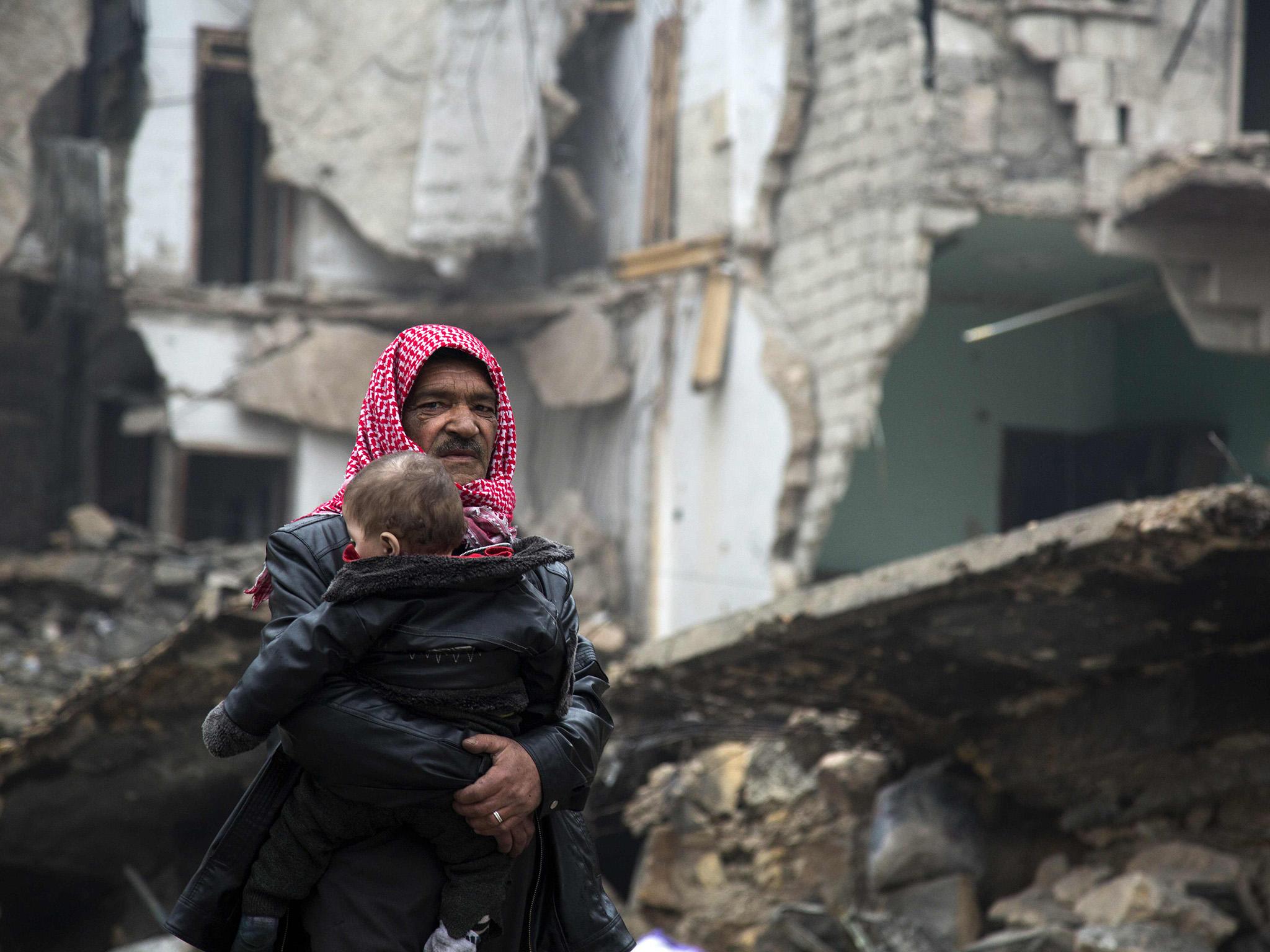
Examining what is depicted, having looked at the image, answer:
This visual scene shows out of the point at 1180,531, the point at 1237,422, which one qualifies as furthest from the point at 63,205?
the point at 1180,531

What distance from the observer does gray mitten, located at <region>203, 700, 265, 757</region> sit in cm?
223

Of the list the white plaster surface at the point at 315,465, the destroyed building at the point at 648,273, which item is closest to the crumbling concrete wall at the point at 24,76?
the destroyed building at the point at 648,273

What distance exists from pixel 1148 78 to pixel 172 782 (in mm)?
7507

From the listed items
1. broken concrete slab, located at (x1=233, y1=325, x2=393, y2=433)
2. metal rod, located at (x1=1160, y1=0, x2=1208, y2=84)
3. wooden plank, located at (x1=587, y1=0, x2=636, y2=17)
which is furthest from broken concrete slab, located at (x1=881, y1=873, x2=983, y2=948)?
wooden plank, located at (x1=587, y1=0, x2=636, y2=17)

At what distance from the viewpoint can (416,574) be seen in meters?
2.22

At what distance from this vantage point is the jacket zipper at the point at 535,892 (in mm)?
2480

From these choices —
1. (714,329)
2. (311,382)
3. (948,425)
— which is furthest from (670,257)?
(311,382)

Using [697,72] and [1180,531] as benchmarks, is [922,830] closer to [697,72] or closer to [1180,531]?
[1180,531]

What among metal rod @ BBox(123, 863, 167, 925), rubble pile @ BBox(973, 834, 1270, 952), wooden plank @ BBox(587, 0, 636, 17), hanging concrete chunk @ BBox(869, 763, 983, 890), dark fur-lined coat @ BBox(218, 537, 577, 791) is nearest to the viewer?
dark fur-lined coat @ BBox(218, 537, 577, 791)

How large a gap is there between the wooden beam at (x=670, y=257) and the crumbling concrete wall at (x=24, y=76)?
193 inches

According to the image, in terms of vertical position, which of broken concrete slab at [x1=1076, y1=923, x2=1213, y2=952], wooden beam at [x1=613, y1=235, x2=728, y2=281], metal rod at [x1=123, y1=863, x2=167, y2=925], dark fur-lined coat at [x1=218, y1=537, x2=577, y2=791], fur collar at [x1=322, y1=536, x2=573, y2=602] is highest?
wooden beam at [x1=613, y1=235, x2=728, y2=281]

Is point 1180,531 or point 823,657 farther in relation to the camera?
point 823,657

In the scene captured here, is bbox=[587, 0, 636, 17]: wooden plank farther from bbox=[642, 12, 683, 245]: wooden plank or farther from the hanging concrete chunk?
the hanging concrete chunk

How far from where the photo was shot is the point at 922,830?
6.56 metres
